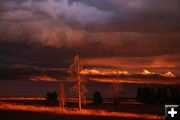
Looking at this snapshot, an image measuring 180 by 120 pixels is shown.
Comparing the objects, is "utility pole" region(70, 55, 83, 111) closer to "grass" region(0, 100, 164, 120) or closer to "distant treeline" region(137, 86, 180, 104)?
"grass" region(0, 100, 164, 120)

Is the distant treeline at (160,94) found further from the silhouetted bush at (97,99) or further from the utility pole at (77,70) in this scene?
the utility pole at (77,70)

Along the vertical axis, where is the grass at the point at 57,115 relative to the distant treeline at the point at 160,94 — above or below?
below

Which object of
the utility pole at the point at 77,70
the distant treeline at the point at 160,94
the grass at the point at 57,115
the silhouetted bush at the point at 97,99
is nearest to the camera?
the grass at the point at 57,115

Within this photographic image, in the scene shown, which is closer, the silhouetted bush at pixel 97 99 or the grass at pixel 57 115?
the grass at pixel 57 115

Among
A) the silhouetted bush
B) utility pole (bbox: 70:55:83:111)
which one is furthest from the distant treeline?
utility pole (bbox: 70:55:83:111)

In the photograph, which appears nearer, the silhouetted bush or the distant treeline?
the distant treeline

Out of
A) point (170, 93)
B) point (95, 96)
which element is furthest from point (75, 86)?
point (170, 93)

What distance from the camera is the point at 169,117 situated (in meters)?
11.2

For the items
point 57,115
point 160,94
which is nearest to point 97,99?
point 160,94

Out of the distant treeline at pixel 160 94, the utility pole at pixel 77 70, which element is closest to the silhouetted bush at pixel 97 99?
the distant treeline at pixel 160 94

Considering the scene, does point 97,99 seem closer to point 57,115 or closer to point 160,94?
point 160,94

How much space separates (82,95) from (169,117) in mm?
76391

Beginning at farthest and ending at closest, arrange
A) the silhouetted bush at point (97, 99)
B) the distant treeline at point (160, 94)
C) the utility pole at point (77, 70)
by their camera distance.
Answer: the silhouetted bush at point (97, 99), the distant treeline at point (160, 94), the utility pole at point (77, 70)

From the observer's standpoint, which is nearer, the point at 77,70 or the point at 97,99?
the point at 77,70
